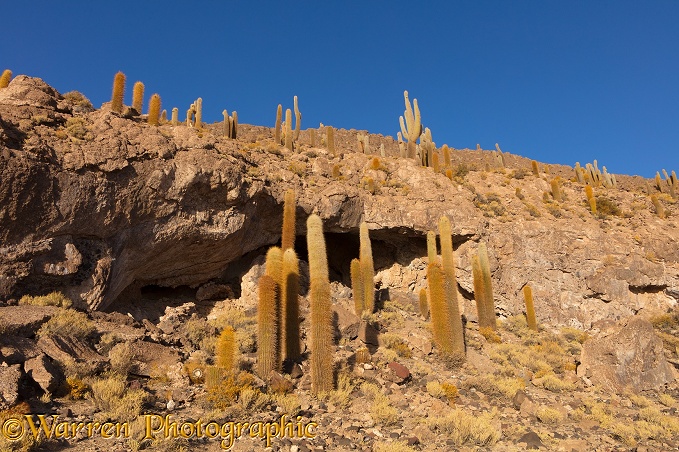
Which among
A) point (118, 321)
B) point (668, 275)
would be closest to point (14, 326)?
point (118, 321)

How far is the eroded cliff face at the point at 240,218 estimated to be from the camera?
1088cm

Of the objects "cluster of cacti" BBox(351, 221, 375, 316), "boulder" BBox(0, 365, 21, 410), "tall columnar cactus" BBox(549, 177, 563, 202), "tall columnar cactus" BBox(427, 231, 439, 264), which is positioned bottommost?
"boulder" BBox(0, 365, 21, 410)

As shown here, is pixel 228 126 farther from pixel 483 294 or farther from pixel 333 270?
pixel 483 294

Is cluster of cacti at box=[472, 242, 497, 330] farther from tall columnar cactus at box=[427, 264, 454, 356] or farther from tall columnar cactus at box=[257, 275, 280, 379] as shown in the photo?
tall columnar cactus at box=[257, 275, 280, 379]

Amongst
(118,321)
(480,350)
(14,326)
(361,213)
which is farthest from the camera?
(361,213)

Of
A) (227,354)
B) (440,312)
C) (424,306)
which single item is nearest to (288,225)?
(227,354)

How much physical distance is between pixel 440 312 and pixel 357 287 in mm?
3288

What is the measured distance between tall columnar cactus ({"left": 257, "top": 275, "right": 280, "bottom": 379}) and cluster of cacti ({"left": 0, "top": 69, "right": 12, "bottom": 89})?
37.4 ft

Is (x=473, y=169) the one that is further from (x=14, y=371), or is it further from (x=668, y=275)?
(x=14, y=371)

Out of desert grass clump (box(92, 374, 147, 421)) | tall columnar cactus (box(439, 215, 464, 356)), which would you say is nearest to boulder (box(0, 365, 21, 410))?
desert grass clump (box(92, 374, 147, 421))

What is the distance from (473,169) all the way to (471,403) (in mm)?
17219

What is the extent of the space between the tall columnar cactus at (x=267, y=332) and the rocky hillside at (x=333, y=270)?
0.42m

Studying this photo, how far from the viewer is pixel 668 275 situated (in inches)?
722

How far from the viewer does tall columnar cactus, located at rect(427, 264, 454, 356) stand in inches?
502
